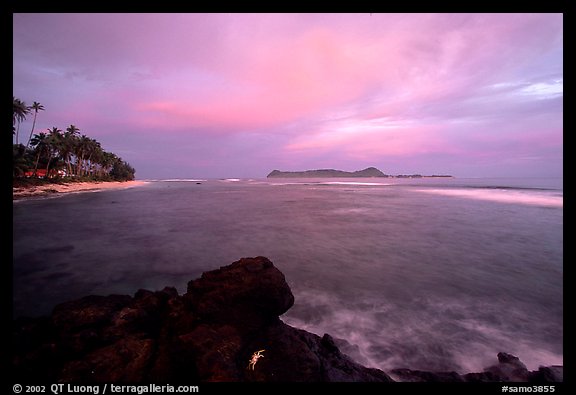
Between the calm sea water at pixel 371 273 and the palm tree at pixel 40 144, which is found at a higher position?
the palm tree at pixel 40 144

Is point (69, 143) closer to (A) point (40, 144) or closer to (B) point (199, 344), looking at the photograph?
(A) point (40, 144)

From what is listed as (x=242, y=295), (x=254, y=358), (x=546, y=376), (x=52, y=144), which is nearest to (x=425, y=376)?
(x=546, y=376)

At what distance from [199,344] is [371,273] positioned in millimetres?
8416

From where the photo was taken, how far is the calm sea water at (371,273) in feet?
19.1

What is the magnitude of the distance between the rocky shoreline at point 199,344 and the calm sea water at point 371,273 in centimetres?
129

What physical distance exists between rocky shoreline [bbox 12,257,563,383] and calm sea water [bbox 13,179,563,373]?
4.22 feet

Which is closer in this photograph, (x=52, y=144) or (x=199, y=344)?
(x=199, y=344)

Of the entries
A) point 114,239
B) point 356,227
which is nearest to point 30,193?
point 114,239

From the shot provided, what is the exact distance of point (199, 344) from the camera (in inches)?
137

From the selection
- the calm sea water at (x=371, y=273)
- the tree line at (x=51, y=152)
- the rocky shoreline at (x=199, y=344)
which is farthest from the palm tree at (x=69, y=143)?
the rocky shoreline at (x=199, y=344)

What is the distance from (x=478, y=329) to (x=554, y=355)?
1318 mm

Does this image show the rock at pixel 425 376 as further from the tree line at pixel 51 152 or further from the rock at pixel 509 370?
the tree line at pixel 51 152

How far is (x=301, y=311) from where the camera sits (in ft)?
23.4
